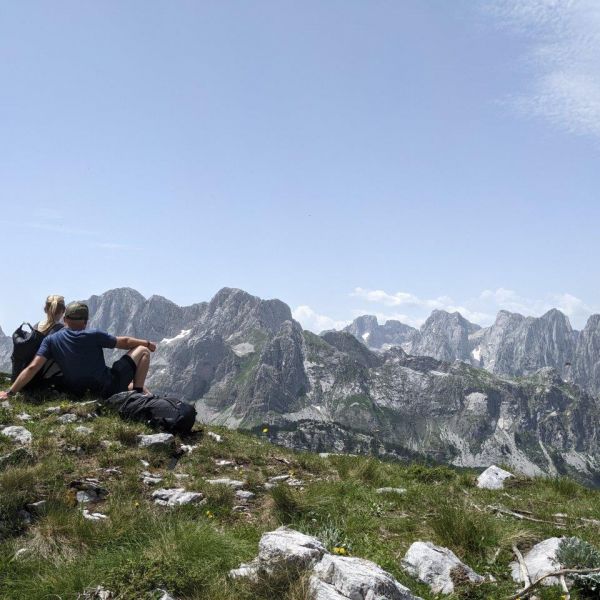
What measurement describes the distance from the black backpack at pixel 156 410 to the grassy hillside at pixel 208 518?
1.37 feet

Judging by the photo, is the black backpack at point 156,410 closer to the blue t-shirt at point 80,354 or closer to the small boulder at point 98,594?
the blue t-shirt at point 80,354

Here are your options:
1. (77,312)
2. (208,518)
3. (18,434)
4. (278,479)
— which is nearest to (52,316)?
(77,312)

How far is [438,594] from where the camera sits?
220 inches

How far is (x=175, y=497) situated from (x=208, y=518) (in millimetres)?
1423

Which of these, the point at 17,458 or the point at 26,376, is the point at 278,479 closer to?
the point at 17,458

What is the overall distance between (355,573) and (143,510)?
396cm

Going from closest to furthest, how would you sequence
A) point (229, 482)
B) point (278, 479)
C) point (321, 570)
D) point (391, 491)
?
point (321, 570) < point (229, 482) < point (391, 491) < point (278, 479)

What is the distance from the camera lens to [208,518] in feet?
24.4

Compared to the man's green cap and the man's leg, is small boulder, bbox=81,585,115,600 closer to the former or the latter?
the man's leg

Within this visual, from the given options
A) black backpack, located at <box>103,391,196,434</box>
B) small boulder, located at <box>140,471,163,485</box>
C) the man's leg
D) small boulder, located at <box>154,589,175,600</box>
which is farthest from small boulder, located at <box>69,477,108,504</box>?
the man's leg

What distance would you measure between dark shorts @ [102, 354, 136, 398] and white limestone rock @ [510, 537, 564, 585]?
447 inches

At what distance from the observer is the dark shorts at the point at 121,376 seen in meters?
14.1

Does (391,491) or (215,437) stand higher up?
(391,491)

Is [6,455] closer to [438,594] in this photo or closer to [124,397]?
[124,397]
